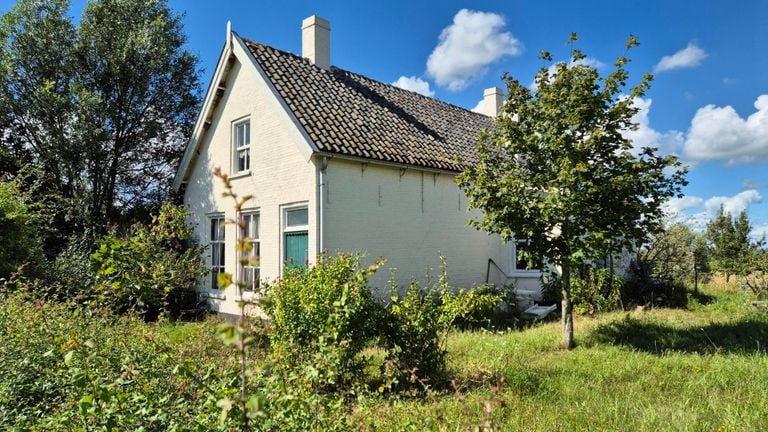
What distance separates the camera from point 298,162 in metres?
11.6

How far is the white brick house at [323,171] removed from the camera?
37.5 feet

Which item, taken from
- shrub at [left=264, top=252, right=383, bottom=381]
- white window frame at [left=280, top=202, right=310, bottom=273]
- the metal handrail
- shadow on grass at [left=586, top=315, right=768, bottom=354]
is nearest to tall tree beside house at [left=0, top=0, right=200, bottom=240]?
white window frame at [left=280, top=202, right=310, bottom=273]

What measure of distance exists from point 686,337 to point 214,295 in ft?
39.5

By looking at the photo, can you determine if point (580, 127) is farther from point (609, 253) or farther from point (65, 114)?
point (65, 114)

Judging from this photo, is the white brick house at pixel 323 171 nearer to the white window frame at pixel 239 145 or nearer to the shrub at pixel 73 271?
the white window frame at pixel 239 145

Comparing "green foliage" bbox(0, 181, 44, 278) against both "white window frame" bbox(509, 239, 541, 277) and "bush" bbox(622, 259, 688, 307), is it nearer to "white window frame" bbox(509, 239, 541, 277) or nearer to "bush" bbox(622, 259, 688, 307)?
"white window frame" bbox(509, 239, 541, 277)

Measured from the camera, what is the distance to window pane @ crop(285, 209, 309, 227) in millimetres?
11711

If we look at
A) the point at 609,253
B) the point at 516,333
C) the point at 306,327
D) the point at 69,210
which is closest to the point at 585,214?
the point at 609,253

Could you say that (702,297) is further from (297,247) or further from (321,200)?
(297,247)

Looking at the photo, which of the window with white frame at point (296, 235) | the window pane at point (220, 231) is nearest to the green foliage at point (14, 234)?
the window pane at point (220, 231)

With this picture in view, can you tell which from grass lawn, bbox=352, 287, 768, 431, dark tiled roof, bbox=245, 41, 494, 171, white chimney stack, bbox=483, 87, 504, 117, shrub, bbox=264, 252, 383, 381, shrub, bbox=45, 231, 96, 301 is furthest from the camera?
white chimney stack, bbox=483, 87, 504, 117

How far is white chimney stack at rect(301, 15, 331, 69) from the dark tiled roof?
347 millimetres

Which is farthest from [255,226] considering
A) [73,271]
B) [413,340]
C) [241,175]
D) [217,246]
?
A: [413,340]

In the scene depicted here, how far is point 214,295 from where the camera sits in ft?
46.2
